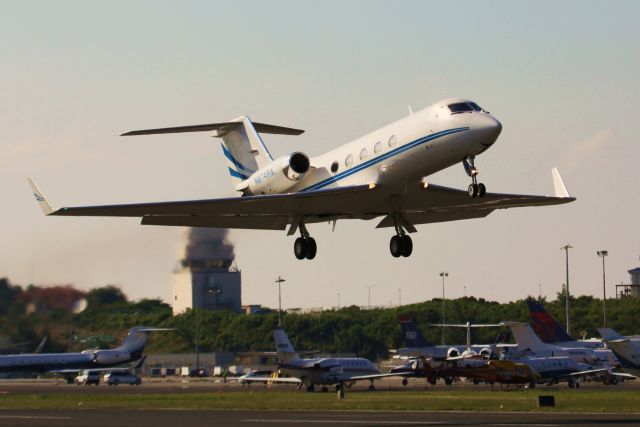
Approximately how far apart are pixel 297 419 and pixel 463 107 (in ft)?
60.5

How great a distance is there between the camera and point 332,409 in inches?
2072

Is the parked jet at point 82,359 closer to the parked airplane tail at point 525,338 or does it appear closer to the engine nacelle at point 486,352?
the engine nacelle at point 486,352

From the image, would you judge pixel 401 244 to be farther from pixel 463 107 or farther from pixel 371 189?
pixel 463 107

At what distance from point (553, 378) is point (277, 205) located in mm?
38223

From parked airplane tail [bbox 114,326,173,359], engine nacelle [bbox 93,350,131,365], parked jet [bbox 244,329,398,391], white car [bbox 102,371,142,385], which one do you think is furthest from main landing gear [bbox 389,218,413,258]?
engine nacelle [bbox 93,350,131,365]

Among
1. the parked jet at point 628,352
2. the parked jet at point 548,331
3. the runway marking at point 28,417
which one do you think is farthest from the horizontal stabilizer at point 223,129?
the parked jet at point 548,331

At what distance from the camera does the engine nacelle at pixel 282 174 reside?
35656 mm

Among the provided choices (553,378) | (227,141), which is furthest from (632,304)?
(227,141)

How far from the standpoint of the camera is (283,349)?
7625 centimetres

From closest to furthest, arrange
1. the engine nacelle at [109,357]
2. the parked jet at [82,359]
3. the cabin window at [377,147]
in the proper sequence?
the cabin window at [377,147], the parked jet at [82,359], the engine nacelle at [109,357]

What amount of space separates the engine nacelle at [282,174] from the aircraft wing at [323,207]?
800mm

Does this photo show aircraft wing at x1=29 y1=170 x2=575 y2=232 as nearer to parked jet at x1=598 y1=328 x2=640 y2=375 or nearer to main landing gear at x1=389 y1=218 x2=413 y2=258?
main landing gear at x1=389 y1=218 x2=413 y2=258

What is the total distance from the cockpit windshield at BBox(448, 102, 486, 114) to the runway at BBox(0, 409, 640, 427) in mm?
13104

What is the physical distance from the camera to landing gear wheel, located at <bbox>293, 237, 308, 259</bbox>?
36.8 meters
